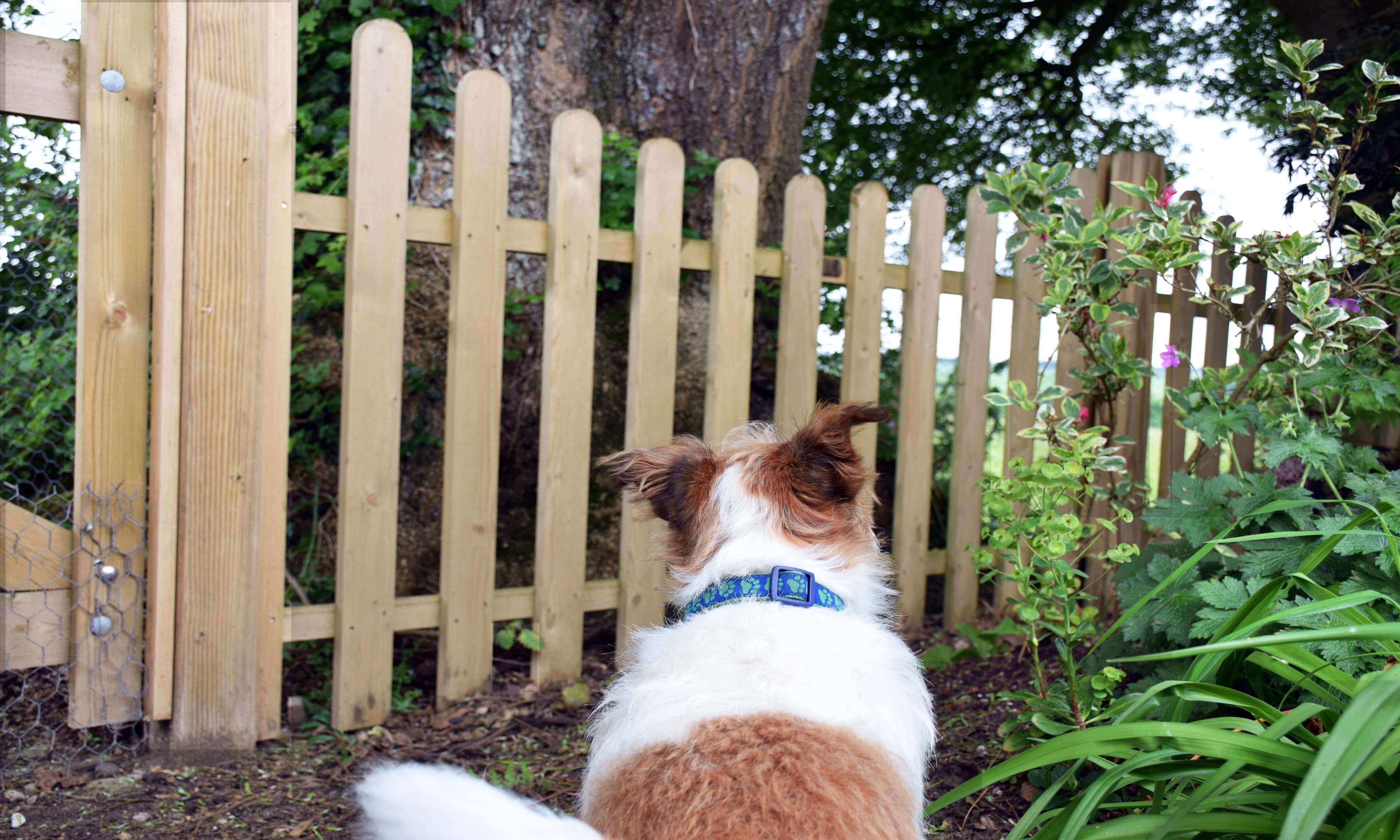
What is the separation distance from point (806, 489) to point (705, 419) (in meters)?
1.61

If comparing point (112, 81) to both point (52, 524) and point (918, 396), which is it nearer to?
point (52, 524)

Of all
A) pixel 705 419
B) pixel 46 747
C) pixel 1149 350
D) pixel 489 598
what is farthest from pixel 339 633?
pixel 1149 350

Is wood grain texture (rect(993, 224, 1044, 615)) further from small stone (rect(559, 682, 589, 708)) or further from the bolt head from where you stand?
the bolt head

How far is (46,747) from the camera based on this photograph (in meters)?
2.79

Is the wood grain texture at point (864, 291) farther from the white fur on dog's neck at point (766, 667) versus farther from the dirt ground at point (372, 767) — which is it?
the white fur on dog's neck at point (766, 667)

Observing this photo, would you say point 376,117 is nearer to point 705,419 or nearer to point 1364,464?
point 705,419

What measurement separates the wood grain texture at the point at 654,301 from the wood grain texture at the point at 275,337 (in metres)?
1.16

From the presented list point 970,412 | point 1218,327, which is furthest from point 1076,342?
point 1218,327

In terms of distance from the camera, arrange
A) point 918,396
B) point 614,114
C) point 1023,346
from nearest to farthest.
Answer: point 918,396, point 1023,346, point 614,114

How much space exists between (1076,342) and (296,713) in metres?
3.58

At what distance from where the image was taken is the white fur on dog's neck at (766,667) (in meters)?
1.69

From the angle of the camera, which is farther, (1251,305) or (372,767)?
(1251,305)

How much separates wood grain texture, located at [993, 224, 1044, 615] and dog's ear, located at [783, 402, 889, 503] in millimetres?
2383

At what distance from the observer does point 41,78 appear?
2.52m
